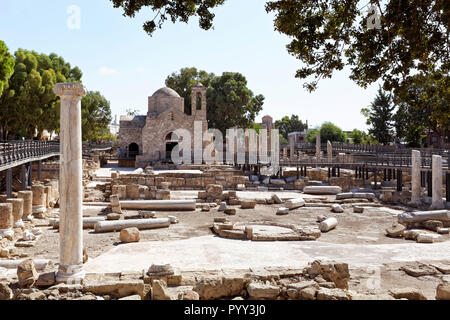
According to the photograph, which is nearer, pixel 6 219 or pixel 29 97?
pixel 6 219

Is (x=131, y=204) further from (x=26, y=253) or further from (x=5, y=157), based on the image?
(x=26, y=253)

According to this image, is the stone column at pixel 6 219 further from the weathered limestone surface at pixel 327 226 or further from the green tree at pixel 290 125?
the green tree at pixel 290 125

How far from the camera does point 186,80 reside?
5238cm

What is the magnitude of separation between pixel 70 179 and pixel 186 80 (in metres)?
46.5

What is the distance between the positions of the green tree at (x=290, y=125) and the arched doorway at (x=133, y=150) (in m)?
49.9

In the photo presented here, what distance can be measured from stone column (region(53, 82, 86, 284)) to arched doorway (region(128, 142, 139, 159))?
1261 inches

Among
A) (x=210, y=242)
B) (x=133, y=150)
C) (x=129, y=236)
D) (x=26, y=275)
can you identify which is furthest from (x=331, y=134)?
(x=26, y=275)

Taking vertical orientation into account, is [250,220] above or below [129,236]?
below

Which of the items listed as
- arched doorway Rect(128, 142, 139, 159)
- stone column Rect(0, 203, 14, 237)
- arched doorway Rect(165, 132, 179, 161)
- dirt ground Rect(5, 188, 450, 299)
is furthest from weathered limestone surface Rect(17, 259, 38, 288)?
arched doorway Rect(128, 142, 139, 159)

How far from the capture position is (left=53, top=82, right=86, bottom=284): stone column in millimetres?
7227

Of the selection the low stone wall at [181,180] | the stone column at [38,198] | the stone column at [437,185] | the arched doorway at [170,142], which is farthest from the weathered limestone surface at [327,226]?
the arched doorway at [170,142]

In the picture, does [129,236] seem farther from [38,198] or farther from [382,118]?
[382,118]

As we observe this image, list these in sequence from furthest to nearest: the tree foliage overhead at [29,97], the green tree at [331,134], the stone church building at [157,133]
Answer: the green tree at [331,134], the stone church building at [157,133], the tree foliage overhead at [29,97]

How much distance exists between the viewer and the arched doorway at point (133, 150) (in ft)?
129
